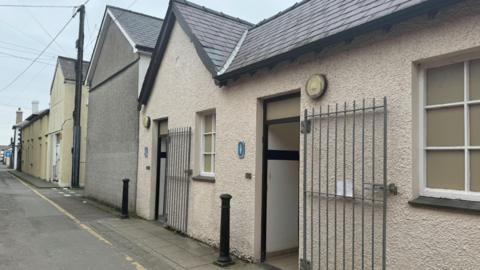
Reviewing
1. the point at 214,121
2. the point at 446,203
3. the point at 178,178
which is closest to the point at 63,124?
the point at 178,178

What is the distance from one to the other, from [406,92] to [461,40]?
0.74m

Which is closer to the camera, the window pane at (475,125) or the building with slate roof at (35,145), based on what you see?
the window pane at (475,125)

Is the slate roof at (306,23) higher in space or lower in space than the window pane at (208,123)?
higher

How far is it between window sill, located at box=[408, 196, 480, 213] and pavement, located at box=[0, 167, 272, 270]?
120 inches

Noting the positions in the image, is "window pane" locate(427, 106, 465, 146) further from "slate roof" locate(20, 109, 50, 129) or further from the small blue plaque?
"slate roof" locate(20, 109, 50, 129)

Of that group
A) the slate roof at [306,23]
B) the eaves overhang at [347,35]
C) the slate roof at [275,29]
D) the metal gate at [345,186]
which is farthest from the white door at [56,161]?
the metal gate at [345,186]

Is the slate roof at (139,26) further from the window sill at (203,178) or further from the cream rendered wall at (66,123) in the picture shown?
the cream rendered wall at (66,123)

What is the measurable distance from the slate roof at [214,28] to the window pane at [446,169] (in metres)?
4.42

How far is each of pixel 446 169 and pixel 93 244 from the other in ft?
22.0

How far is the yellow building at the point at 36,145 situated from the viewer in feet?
93.8

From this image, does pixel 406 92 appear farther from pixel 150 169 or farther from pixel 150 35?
pixel 150 35

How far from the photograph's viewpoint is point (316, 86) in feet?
17.8

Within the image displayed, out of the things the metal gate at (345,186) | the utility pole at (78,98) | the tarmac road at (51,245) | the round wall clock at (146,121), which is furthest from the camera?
the utility pole at (78,98)

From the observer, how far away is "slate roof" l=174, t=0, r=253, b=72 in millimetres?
7930
